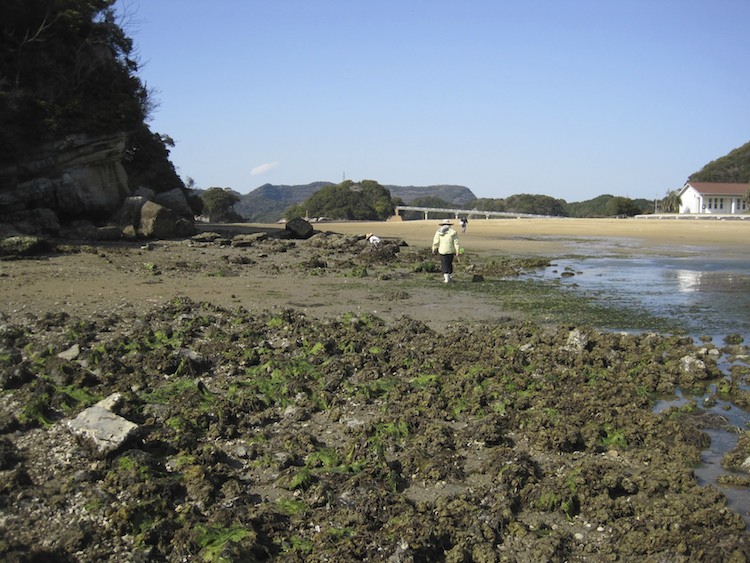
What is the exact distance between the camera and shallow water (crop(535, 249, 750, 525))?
7.03 m

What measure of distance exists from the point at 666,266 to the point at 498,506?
20.4m

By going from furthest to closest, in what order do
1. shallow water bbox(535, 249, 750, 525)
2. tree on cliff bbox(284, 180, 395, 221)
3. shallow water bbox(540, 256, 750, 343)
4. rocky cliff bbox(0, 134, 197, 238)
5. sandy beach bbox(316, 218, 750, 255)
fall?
tree on cliff bbox(284, 180, 395, 221)
sandy beach bbox(316, 218, 750, 255)
rocky cliff bbox(0, 134, 197, 238)
shallow water bbox(540, 256, 750, 343)
shallow water bbox(535, 249, 750, 525)

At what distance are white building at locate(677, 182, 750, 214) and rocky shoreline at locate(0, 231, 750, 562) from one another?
79.8 m

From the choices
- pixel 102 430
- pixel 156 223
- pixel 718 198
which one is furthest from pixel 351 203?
pixel 102 430

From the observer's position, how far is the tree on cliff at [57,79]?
25.1 m

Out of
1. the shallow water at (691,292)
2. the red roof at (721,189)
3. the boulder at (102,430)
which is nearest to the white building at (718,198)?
the red roof at (721,189)

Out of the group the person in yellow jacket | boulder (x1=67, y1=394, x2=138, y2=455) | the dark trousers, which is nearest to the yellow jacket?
the person in yellow jacket

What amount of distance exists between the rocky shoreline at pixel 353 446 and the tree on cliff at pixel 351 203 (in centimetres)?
9394

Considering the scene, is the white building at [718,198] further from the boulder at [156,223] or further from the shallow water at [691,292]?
the boulder at [156,223]

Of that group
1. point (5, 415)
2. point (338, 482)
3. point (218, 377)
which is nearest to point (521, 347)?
point (218, 377)

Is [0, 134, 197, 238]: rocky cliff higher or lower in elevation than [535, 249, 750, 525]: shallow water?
higher

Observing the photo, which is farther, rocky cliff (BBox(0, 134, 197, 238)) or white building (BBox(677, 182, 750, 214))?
white building (BBox(677, 182, 750, 214))

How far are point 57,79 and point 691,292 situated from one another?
23292 millimetres

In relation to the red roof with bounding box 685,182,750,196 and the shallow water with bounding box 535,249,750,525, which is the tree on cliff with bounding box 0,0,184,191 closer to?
the shallow water with bounding box 535,249,750,525
